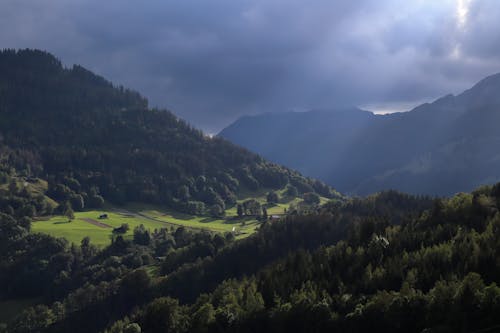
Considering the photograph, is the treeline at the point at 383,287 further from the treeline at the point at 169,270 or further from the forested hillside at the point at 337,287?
the treeline at the point at 169,270

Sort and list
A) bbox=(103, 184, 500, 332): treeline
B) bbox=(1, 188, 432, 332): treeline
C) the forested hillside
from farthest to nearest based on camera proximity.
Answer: bbox=(1, 188, 432, 332): treeline → the forested hillside → bbox=(103, 184, 500, 332): treeline

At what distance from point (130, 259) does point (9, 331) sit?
53.4 m

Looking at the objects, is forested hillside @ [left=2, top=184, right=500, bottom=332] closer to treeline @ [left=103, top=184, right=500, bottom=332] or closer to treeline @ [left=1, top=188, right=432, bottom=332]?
treeline @ [left=103, top=184, right=500, bottom=332]

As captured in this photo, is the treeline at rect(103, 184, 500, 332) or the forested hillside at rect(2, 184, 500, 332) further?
the forested hillside at rect(2, 184, 500, 332)

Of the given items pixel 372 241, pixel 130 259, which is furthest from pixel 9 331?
pixel 372 241

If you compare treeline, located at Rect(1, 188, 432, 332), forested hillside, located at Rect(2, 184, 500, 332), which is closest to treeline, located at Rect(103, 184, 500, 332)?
forested hillside, located at Rect(2, 184, 500, 332)

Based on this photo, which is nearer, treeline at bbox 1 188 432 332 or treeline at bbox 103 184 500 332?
treeline at bbox 103 184 500 332

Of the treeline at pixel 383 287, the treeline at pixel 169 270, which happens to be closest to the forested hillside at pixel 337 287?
the treeline at pixel 383 287

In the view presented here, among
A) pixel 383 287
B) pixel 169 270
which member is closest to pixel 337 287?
pixel 383 287

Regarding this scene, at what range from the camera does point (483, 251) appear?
72.2 m

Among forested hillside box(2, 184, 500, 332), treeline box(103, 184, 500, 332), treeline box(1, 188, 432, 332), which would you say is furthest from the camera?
treeline box(1, 188, 432, 332)

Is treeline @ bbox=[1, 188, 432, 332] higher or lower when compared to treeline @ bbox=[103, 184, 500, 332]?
lower

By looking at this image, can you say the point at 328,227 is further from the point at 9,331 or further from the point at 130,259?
the point at 9,331

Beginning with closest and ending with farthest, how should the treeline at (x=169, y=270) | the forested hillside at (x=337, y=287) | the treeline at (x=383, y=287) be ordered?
the treeline at (x=383, y=287) → the forested hillside at (x=337, y=287) → the treeline at (x=169, y=270)
